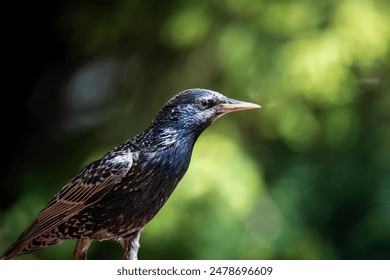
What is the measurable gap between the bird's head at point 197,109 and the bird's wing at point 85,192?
11 centimetres

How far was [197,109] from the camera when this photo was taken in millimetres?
1188

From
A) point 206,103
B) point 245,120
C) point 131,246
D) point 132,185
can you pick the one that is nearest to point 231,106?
point 206,103

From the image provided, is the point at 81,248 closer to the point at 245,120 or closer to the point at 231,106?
the point at 231,106

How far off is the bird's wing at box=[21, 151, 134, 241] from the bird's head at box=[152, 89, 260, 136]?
0.11 m

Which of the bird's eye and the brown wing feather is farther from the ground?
the bird's eye

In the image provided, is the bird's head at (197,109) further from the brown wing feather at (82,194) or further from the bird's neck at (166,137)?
the brown wing feather at (82,194)

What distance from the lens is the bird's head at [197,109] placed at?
118 cm

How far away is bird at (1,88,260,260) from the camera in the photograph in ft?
3.90

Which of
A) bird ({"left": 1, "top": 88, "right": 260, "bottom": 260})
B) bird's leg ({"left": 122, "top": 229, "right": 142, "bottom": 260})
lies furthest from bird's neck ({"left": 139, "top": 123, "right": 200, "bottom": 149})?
bird's leg ({"left": 122, "top": 229, "right": 142, "bottom": 260})

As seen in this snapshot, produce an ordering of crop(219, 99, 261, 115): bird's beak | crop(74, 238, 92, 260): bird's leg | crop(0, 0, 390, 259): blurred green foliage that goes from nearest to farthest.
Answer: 1. crop(219, 99, 261, 115): bird's beak
2. crop(74, 238, 92, 260): bird's leg
3. crop(0, 0, 390, 259): blurred green foliage

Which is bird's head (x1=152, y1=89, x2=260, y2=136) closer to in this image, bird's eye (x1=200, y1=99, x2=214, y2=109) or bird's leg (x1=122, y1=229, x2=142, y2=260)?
bird's eye (x1=200, y1=99, x2=214, y2=109)

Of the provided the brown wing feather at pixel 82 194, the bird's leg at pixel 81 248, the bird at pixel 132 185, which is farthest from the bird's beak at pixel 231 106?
the bird's leg at pixel 81 248
